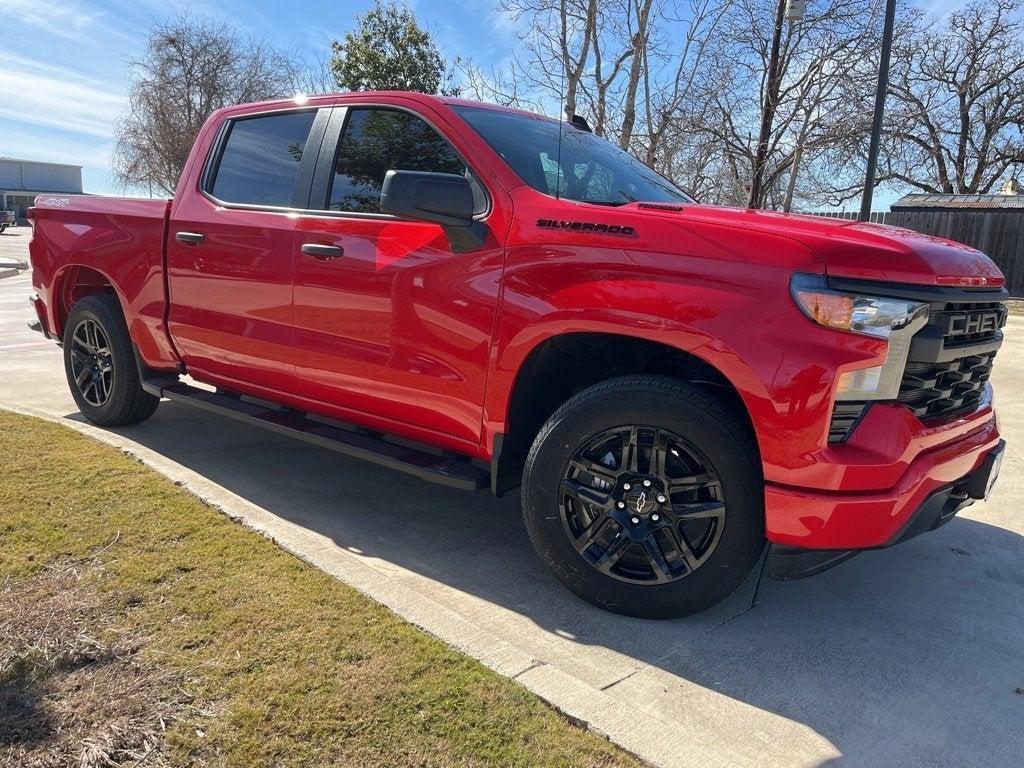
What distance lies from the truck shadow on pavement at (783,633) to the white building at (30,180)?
84340mm

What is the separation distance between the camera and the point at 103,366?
16.7 feet

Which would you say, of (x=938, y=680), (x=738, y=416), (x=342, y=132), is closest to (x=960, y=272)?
(x=738, y=416)

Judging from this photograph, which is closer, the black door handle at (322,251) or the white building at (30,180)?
the black door handle at (322,251)

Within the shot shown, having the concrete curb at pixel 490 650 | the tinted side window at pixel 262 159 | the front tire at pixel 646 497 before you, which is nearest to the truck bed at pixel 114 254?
the tinted side window at pixel 262 159

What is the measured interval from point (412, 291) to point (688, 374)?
1.21 meters

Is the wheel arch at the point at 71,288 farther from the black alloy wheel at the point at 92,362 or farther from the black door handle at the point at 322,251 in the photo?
the black door handle at the point at 322,251

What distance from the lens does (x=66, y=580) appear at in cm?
295

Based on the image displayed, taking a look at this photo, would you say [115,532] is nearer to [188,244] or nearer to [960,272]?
[188,244]

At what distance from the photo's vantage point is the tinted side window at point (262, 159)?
404 centimetres

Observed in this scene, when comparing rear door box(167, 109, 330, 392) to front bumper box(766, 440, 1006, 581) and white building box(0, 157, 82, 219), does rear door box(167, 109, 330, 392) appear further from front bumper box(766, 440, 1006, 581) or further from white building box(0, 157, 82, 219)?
white building box(0, 157, 82, 219)

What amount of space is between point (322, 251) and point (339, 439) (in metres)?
0.90

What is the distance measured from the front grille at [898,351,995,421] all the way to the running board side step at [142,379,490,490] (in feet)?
5.40

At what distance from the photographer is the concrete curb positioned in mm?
2234

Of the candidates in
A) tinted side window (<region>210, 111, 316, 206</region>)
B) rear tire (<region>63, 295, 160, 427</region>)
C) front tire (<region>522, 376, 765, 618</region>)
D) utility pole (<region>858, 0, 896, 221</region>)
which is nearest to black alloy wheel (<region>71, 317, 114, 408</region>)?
rear tire (<region>63, 295, 160, 427</region>)
